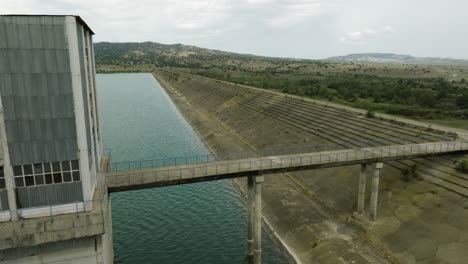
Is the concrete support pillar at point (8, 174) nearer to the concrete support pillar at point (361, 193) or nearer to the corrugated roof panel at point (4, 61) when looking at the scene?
the corrugated roof panel at point (4, 61)

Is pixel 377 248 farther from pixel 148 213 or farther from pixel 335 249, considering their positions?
pixel 148 213

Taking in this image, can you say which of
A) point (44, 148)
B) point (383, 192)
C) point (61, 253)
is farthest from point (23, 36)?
point (383, 192)

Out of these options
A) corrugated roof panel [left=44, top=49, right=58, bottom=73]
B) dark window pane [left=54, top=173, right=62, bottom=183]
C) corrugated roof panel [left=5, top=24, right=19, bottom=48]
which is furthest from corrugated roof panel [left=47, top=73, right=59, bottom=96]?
dark window pane [left=54, top=173, right=62, bottom=183]

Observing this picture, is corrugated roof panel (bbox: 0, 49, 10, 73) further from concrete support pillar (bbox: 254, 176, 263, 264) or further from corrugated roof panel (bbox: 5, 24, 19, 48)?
concrete support pillar (bbox: 254, 176, 263, 264)

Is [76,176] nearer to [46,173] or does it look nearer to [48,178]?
[48,178]

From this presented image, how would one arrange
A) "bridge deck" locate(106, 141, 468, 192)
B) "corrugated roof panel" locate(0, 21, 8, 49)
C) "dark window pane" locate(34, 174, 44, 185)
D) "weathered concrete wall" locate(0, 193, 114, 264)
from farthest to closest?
"bridge deck" locate(106, 141, 468, 192) < "dark window pane" locate(34, 174, 44, 185) < "weathered concrete wall" locate(0, 193, 114, 264) < "corrugated roof panel" locate(0, 21, 8, 49)

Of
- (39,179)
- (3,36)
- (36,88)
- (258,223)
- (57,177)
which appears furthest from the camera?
(258,223)
